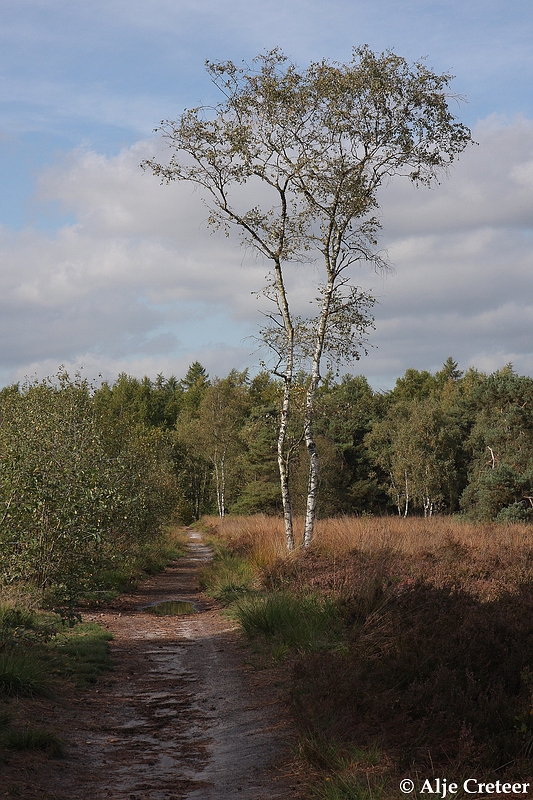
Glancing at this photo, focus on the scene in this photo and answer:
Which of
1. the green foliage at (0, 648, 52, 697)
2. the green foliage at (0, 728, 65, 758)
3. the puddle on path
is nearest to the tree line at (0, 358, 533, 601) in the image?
the puddle on path

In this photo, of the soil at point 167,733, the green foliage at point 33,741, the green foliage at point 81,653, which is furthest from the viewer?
the green foliage at point 81,653

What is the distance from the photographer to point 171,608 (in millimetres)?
16188

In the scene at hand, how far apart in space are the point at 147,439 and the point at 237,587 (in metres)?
14.0

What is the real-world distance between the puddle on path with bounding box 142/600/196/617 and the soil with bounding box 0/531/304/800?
357 cm

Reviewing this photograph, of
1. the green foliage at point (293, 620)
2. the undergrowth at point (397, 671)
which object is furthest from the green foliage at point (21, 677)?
the green foliage at point (293, 620)

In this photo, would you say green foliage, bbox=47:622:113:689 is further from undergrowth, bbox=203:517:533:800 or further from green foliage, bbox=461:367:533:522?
green foliage, bbox=461:367:533:522

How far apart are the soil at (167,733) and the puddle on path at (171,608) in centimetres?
357

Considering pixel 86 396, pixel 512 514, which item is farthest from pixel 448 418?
pixel 86 396

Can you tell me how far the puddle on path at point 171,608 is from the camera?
15.4 m

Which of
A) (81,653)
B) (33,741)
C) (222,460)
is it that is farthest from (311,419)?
(222,460)

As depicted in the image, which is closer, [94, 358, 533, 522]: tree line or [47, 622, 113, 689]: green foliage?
[47, 622, 113, 689]: green foliage

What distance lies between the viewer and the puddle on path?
15445 millimetres

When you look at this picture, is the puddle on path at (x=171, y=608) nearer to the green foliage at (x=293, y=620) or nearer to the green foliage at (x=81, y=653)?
the green foliage at (x=81, y=653)

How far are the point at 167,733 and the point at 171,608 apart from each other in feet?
30.1
